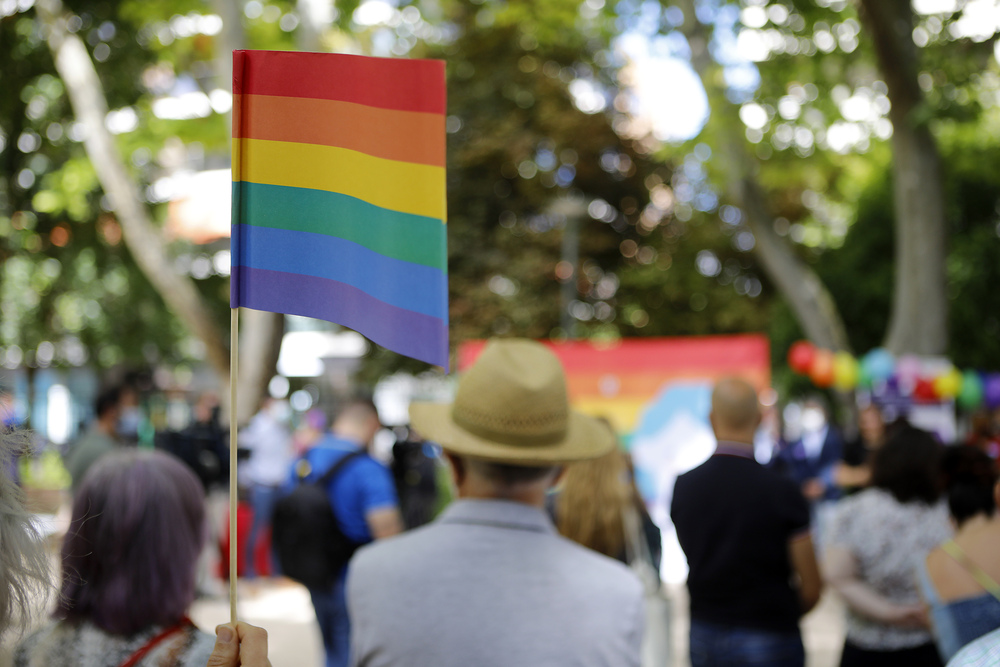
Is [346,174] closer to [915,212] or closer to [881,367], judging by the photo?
[881,367]

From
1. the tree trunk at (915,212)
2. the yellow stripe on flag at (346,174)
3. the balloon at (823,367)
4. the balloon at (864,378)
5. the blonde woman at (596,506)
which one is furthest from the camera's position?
the balloon at (823,367)

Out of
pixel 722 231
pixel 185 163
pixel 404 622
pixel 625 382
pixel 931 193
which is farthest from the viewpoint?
pixel 185 163

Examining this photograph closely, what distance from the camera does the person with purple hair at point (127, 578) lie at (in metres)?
2.03

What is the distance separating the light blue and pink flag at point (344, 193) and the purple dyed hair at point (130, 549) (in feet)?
2.23

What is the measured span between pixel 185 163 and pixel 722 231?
18617 mm

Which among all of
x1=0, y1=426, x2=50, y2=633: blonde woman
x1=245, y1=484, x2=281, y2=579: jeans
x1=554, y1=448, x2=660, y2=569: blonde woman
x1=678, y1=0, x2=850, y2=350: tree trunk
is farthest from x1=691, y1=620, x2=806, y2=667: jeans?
x1=678, y1=0, x2=850, y2=350: tree trunk


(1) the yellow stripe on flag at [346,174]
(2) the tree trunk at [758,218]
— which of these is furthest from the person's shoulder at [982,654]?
(2) the tree trunk at [758,218]

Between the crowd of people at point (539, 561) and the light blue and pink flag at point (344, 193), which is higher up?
the light blue and pink flag at point (344, 193)

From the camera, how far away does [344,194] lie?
1960mm

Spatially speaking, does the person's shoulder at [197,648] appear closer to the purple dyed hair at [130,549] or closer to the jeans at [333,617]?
the purple dyed hair at [130,549]

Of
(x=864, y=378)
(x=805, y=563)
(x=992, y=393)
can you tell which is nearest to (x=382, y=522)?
(x=805, y=563)

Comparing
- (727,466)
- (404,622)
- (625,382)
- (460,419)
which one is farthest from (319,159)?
(625,382)

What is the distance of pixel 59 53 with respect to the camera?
693cm

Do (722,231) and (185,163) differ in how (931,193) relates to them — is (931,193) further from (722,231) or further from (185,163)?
(185,163)
